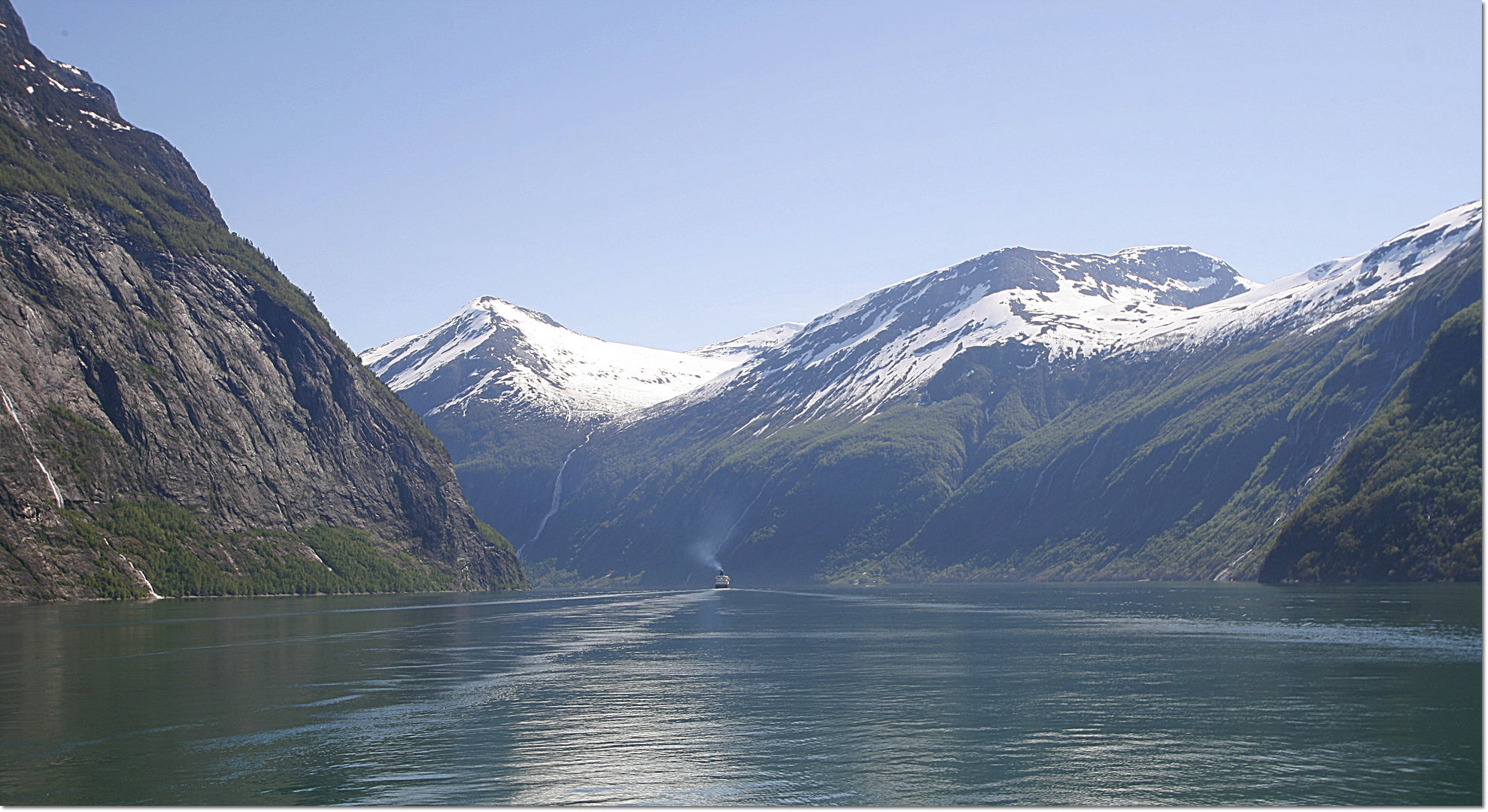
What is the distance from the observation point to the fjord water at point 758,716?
123 feet

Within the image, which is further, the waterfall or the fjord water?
the waterfall

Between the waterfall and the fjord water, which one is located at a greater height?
the waterfall

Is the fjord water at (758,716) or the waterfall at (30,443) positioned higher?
the waterfall at (30,443)

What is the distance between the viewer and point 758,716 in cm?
5344

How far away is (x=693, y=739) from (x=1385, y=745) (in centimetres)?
2604

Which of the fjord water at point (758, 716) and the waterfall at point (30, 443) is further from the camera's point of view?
the waterfall at point (30, 443)

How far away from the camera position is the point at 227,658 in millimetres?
79250

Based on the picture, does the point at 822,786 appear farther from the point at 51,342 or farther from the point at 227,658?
the point at 51,342

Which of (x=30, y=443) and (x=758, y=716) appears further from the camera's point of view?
(x=30, y=443)

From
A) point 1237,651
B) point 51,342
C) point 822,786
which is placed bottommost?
point 1237,651

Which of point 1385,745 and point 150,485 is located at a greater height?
point 150,485

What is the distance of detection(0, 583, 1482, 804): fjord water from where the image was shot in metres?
37.5

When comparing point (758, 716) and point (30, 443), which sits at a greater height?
point (30, 443)

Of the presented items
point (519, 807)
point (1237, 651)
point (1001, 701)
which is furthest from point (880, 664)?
point (519, 807)
